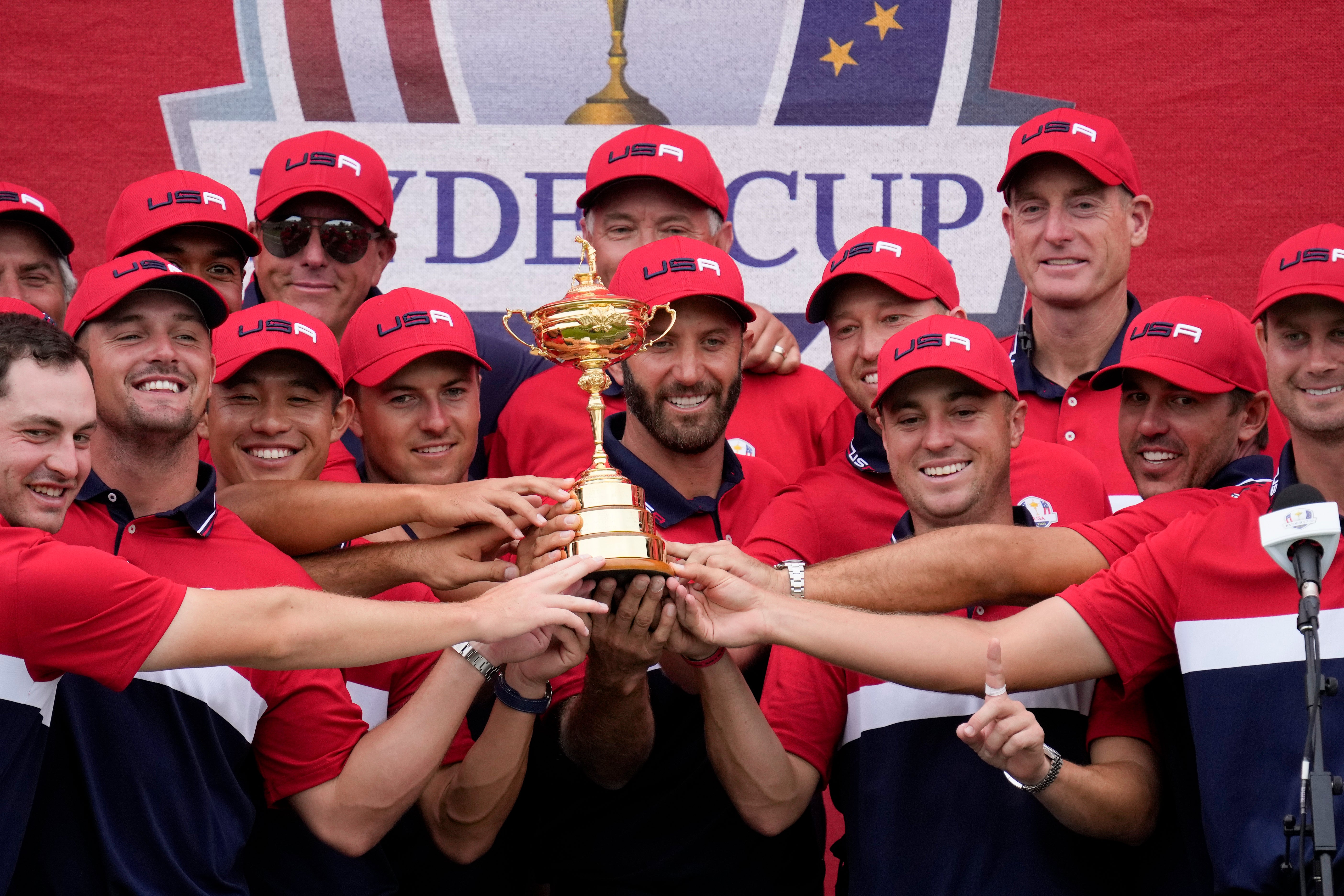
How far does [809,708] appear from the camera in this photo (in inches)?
149

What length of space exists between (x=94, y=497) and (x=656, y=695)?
142 cm

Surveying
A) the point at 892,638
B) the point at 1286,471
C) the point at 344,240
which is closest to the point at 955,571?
the point at 892,638

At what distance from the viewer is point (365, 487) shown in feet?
12.9

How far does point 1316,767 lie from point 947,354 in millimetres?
1516

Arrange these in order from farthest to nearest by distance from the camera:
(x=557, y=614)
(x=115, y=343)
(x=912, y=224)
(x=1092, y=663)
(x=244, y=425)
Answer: (x=912, y=224)
(x=244, y=425)
(x=115, y=343)
(x=1092, y=663)
(x=557, y=614)

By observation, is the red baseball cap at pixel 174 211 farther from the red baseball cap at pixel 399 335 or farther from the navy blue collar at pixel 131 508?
the navy blue collar at pixel 131 508

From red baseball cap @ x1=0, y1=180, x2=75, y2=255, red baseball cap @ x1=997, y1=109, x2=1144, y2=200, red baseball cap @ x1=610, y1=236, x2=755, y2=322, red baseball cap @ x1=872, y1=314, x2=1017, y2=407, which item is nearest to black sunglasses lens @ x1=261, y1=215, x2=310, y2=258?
red baseball cap @ x1=0, y1=180, x2=75, y2=255

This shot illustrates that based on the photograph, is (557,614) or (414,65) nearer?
(557,614)

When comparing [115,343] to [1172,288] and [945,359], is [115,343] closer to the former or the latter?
[945,359]

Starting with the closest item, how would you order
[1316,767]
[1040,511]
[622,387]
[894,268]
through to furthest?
[1316,767] < [1040,511] < [894,268] < [622,387]

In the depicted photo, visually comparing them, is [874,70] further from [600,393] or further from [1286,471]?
[1286,471]

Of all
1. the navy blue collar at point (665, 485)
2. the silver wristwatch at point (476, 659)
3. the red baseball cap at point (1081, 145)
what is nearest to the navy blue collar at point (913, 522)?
the navy blue collar at point (665, 485)

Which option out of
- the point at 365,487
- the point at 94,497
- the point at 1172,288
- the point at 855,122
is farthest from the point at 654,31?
the point at 94,497

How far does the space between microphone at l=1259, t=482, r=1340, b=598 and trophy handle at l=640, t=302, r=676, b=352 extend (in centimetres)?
139
